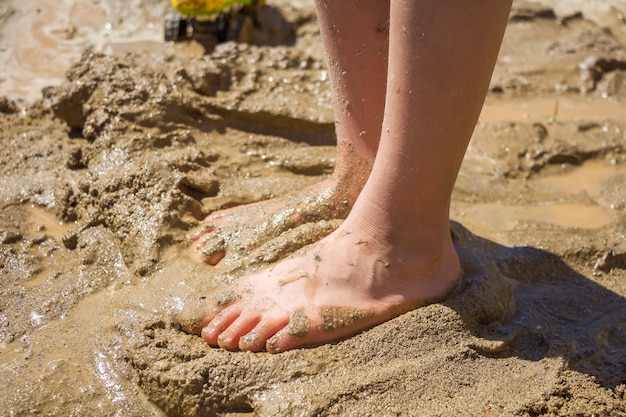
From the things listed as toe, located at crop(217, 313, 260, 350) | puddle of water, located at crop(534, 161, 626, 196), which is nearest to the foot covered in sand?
toe, located at crop(217, 313, 260, 350)

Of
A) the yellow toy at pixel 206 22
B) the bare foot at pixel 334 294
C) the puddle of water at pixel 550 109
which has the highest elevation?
the yellow toy at pixel 206 22

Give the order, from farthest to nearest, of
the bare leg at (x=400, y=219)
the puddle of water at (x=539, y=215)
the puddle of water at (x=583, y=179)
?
the puddle of water at (x=583, y=179) < the puddle of water at (x=539, y=215) < the bare leg at (x=400, y=219)

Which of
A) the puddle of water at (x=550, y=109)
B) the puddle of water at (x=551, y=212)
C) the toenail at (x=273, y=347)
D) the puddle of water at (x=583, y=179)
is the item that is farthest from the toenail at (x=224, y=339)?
the puddle of water at (x=550, y=109)

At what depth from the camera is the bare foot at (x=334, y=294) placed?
1758 millimetres

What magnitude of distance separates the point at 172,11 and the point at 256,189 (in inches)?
84.9

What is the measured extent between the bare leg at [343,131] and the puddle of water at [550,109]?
4.51ft

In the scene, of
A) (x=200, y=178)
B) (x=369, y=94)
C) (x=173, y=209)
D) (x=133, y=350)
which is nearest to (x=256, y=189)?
(x=200, y=178)

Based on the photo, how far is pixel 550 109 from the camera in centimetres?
339

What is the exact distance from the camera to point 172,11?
420 centimetres

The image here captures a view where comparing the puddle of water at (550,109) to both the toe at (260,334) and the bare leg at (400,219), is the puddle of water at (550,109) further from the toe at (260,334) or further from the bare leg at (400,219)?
the toe at (260,334)

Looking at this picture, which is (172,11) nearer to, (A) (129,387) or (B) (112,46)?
(B) (112,46)

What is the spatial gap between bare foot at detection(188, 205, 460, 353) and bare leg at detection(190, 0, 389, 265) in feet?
0.84

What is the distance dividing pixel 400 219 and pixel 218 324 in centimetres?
55

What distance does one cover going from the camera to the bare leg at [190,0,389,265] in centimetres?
191
